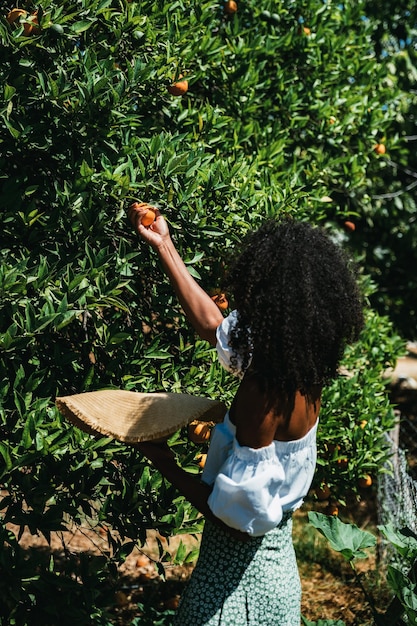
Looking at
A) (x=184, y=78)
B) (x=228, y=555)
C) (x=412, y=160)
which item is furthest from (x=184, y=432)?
(x=412, y=160)

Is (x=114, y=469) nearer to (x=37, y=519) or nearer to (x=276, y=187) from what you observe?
(x=37, y=519)

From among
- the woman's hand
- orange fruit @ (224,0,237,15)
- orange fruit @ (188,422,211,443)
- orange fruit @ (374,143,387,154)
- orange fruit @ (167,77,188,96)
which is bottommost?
orange fruit @ (188,422,211,443)

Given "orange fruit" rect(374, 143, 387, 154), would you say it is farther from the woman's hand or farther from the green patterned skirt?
the green patterned skirt

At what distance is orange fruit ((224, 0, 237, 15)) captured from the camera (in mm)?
3723

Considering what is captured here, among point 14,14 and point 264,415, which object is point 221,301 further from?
point 14,14

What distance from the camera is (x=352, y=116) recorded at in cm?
405

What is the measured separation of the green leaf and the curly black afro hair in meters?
0.98

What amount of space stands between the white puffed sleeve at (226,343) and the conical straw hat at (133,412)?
0.23m

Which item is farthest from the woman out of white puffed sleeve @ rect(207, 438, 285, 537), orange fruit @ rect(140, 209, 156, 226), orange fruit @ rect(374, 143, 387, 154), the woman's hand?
orange fruit @ rect(374, 143, 387, 154)

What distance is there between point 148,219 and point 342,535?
1.42 metres

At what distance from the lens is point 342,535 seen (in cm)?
284

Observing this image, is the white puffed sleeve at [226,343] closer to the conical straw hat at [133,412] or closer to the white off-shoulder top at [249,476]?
the white off-shoulder top at [249,476]

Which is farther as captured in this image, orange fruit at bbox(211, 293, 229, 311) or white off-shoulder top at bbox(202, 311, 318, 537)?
orange fruit at bbox(211, 293, 229, 311)

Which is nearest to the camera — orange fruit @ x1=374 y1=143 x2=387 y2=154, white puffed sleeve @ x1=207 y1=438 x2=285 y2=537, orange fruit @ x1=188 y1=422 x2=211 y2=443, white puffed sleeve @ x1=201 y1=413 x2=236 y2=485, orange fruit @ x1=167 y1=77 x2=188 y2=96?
white puffed sleeve @ x1=207 y1=438 x2=285 y2=537
